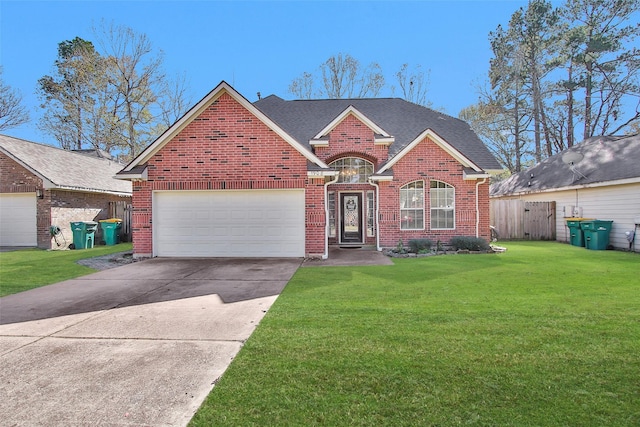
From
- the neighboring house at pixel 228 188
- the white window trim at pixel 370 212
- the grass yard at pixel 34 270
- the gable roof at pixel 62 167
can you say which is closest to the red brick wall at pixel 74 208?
the gable roof at pixel 62 167

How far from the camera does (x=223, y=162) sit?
11.0 m

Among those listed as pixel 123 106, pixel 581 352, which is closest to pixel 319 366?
pixel 581 352

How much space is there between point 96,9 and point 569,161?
31403mm

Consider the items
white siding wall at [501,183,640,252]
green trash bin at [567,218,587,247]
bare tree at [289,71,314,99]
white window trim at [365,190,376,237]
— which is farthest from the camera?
bare tree at [289,71,314,99]

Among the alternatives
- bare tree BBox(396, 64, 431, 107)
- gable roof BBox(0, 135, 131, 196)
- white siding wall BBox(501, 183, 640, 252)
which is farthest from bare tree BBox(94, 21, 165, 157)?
white siding wall BBox(501, 183, 640, 252)

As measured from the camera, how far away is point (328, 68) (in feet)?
97.4

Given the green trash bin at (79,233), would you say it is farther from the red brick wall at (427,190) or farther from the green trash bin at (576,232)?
the green trash bin at (576,232)

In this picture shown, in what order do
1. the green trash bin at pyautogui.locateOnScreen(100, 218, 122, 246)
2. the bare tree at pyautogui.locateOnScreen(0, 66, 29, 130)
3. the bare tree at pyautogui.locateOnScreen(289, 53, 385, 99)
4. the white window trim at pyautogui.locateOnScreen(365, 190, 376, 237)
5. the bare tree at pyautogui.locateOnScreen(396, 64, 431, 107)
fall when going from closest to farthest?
1. the white window trim at pyautogui.locateOnScreen(365, 190, 376, 237)
2. the green trash bin at pyautogui.locateOnScreen(100, 218, 122, 246)
3. the bare tree at pyautogui.locateOnScreen(0, 66, 29, 130)
4. the bare tree at pyautogui.locateOnScreen(289, 53, 385, 99)
5. the bare tree at pyautogui.locateOnScreen(396, 64, 431, 107)

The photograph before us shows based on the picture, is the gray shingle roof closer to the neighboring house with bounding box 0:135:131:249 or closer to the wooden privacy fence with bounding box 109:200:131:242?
the wooden privacy fence with bounding box 109:200:131:242

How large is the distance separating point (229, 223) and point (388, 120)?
31.4ft

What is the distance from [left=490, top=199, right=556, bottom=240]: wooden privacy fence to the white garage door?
20251 millimetres

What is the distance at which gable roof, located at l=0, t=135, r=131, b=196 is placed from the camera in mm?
14984

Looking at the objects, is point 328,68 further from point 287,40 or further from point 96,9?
point 96,9

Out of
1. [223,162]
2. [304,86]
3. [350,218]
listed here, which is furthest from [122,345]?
[304,86]
